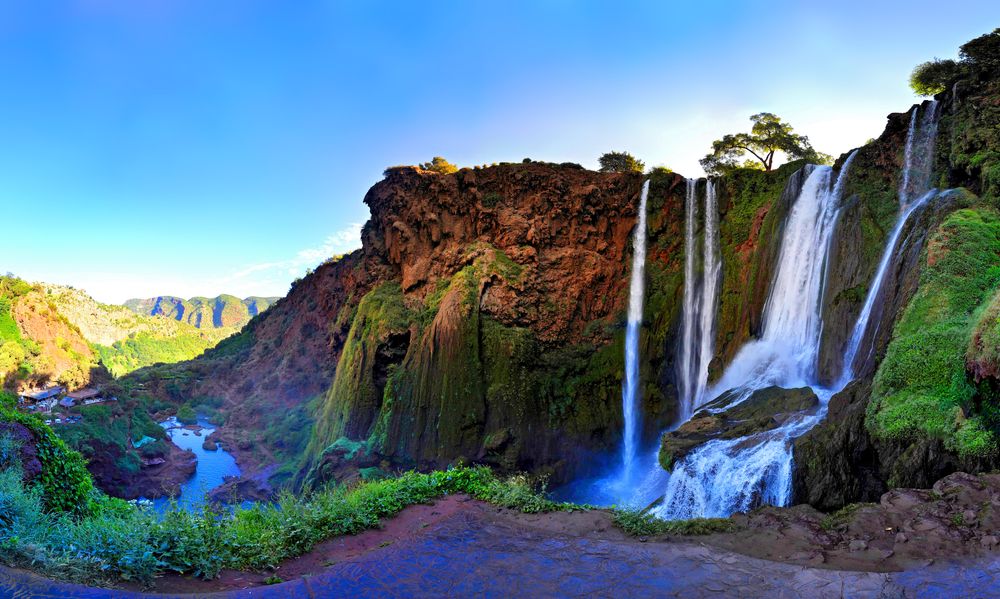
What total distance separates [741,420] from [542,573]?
28.1 ft

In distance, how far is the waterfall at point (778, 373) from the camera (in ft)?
31.6

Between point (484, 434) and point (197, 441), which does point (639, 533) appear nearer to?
point (484, 434)

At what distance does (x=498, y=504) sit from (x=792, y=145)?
86.4 ft

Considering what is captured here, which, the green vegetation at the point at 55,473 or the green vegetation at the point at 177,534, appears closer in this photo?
the green vegetation at the point at 177,534

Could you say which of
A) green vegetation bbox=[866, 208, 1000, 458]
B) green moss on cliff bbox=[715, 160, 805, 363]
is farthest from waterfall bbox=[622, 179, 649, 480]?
green vegetation bbox=[866, 208, 1000, 458]

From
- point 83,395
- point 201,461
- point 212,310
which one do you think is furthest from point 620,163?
point 212,310

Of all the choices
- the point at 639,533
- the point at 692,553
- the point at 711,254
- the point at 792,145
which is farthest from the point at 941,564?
the point at 792,145

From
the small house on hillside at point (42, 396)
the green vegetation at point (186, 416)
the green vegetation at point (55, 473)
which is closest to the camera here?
the green vegetation at point (55, 473)

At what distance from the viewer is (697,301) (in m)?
21.6

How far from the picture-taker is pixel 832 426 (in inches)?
365

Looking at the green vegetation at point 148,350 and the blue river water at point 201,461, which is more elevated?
the green vegetation at point 148,350

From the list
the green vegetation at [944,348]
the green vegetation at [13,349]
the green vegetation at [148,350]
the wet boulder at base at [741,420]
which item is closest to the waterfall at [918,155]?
the green vegetation at [944,348]

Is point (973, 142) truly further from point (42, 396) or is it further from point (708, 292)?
point (42, 396)

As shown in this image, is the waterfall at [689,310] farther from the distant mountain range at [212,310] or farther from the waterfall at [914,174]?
the distant mountain range at [212,310]
